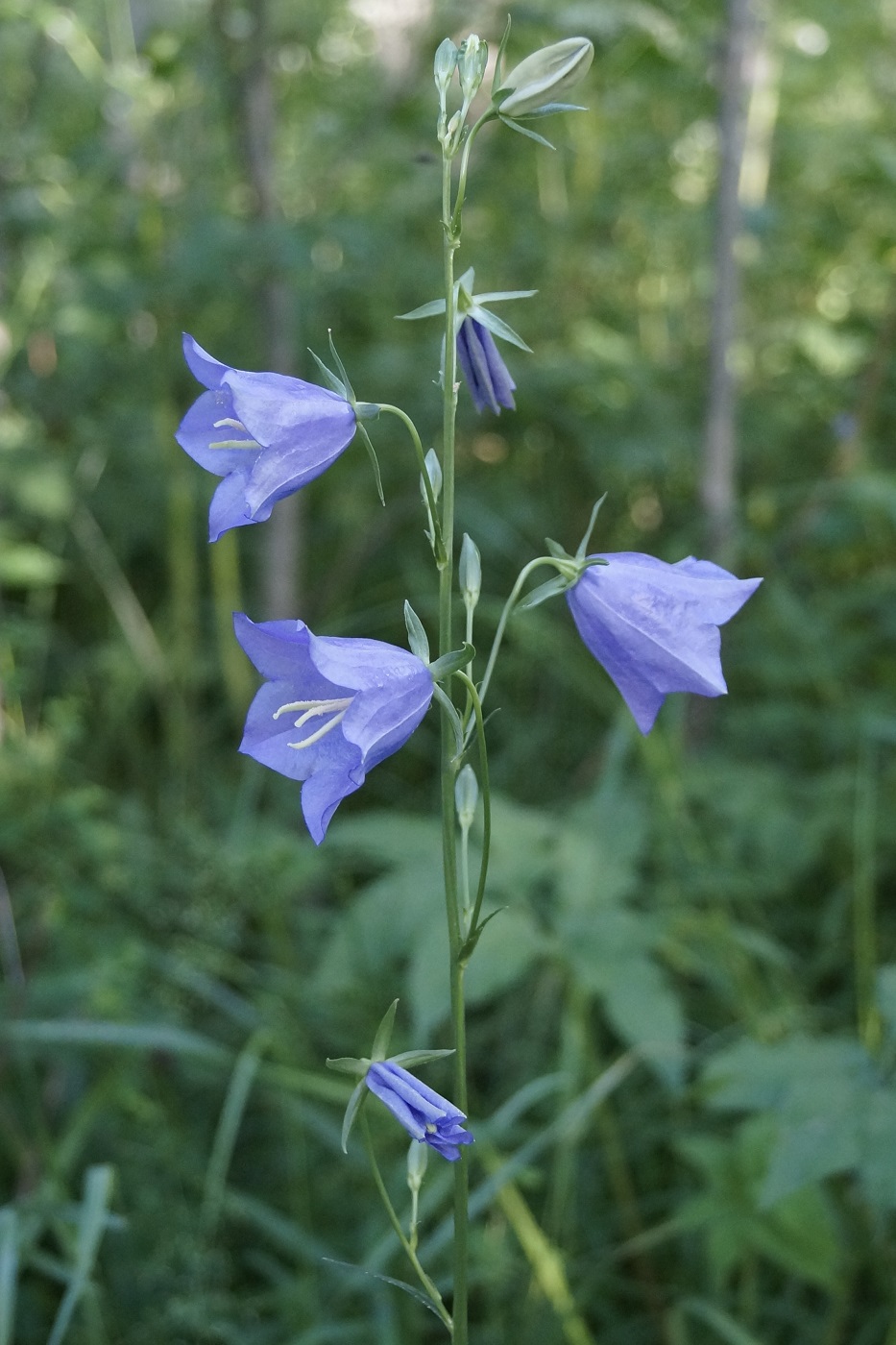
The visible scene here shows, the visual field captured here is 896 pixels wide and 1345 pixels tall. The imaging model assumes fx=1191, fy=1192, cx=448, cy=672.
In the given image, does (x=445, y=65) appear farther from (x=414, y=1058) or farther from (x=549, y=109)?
(x=414, y=1058)

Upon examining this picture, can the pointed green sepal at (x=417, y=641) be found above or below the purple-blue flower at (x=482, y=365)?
below

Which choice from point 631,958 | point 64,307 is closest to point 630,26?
point 64,307

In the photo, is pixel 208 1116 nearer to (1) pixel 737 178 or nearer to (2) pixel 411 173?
(1) pixel 737 178

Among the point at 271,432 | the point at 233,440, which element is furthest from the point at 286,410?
the point at 233,440

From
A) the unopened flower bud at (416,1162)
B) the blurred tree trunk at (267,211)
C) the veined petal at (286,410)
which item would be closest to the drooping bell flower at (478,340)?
the veined petal at (286,410)

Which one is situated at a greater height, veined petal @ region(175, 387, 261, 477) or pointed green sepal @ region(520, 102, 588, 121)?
pointed green sepal @ region(520, 102, 588, 121)

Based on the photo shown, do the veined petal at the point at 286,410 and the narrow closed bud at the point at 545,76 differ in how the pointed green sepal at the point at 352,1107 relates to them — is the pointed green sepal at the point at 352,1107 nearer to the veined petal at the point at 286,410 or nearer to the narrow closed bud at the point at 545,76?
the veined petal at the point at 286,410

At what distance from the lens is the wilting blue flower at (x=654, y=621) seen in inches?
44.3

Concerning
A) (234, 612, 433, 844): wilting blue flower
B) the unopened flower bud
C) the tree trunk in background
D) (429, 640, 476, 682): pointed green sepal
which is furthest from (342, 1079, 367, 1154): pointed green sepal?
the tree trunk in background

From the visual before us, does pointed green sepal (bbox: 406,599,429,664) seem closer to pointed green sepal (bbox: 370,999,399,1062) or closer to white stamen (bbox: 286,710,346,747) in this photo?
white stamen (bbox: 286,710,346,747)

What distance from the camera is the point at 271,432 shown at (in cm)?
109

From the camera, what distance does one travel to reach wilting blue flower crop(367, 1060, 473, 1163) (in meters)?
1.01

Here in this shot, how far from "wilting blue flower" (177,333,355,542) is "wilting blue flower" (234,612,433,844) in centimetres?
12

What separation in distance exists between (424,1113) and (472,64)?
3.04ft
